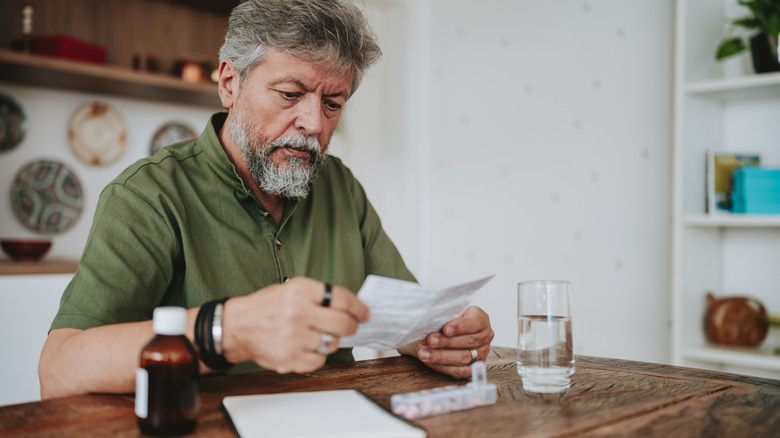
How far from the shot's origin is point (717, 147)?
2.81 metres

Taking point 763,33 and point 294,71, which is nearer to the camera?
point 294,71

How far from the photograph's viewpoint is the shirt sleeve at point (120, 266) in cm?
106

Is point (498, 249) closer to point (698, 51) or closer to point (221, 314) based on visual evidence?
point (698, 51)

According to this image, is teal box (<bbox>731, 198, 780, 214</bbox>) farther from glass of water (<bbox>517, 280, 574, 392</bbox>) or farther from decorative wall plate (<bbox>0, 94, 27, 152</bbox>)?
decorative wall plate (<bbox>0, 94, 27, 152</bbox>)

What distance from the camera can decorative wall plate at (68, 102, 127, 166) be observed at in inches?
112

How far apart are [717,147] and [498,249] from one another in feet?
3.56

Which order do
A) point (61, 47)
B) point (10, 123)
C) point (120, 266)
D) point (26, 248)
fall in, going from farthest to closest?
point (10, 123) → point (61, 47) → point (26, 248) → point (120, 266)

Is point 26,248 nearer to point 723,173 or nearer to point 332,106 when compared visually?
point 332,106

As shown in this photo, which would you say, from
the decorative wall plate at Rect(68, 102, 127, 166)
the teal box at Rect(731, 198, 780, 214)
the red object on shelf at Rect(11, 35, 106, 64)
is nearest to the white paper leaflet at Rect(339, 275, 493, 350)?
the teal box at Rect(731, 198, 780, 214)

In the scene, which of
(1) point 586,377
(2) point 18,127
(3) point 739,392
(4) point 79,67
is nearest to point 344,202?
(1) point 586,377

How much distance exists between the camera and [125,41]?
296 centimetres

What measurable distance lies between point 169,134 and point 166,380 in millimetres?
2537

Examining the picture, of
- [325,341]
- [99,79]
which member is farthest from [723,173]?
[99,79]

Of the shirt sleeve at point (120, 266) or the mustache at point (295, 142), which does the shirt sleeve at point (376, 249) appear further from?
the shirt sleeve at point (120, 266)
